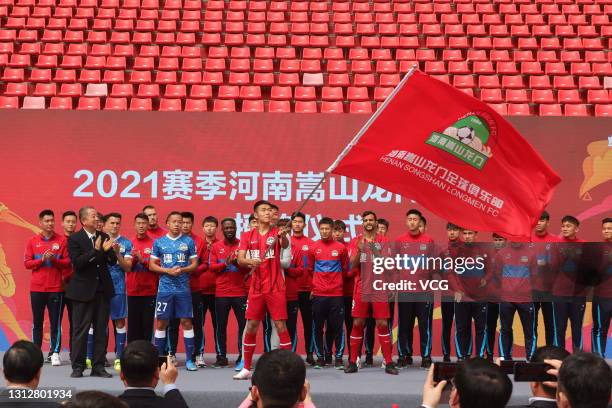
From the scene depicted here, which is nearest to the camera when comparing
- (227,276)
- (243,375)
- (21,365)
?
(21,365)

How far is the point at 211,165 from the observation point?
10.0 m

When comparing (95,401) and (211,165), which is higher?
(211,165)

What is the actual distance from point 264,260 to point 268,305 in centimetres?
40

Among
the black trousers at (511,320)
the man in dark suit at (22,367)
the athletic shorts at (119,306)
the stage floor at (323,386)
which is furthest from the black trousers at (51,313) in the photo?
the man in dark suit at (22,367)

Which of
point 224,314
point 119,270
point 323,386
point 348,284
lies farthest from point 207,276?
point 323,386

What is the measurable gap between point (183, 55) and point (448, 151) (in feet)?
21.6

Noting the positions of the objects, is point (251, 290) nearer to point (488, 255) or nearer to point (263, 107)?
point (488, 255)

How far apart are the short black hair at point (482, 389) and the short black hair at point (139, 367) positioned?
1369 millimetres

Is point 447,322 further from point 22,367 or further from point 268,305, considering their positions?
point 22,367

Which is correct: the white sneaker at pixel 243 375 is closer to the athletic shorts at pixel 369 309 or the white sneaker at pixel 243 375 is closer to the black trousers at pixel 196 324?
the black trousers at pixel 196 324

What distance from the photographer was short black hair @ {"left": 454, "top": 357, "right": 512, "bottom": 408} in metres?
3.08

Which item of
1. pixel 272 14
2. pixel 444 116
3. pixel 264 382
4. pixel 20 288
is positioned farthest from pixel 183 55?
pixel 264 382

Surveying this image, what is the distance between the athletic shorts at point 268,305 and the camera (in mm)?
7762

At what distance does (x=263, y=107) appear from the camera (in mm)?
10758
